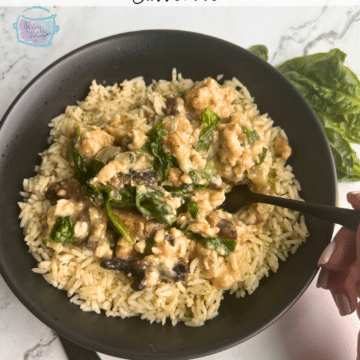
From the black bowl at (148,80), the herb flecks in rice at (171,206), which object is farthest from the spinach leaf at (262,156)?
the black bowl at (148,80)

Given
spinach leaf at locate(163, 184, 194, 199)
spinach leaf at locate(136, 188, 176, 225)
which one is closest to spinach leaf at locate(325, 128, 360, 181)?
spinach leaf at locate(163, 184, 194, 199)

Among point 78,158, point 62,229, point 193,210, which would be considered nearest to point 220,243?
point 193,210

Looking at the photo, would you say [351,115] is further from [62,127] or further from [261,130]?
[62,127]

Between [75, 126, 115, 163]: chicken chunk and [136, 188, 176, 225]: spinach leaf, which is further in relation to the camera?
[75, 126, 115, 163]: chicken chunk

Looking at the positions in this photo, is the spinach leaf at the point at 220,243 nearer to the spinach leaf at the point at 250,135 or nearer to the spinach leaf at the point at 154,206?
the spinach leaf at the point at 154,206

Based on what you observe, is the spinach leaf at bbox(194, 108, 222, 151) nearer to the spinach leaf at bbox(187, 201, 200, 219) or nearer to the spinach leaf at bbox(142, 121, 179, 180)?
the spinach leaf at bbox(142, 121, 179, 180)

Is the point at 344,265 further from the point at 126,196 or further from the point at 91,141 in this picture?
the point at 91,141
